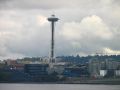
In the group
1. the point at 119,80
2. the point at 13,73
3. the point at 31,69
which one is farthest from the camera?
the point at 31,69

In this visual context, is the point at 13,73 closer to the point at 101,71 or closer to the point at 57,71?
the point at 57,71

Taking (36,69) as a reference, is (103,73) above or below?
below

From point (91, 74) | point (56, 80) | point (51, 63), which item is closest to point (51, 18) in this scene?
point (51, 63)

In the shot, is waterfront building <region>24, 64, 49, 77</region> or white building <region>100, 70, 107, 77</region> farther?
waterfront building <region>24, 64, 49, 77</region>

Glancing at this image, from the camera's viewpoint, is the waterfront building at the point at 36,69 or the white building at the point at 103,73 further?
the waterfront building at the point at 36,69

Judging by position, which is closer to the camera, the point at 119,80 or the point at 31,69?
the point at 119,80

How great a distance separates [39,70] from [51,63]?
1088 cm

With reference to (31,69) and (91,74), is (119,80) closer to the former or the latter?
(91,74)

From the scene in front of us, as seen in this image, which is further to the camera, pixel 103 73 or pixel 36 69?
pixel 36 69

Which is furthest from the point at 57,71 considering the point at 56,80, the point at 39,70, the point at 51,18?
the point at 51,18

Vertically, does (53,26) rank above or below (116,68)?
above

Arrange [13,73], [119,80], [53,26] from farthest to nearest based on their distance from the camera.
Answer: [53,26]
[13,73]
[119,80]

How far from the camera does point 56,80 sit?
15988 centimetres

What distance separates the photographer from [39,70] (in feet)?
581
